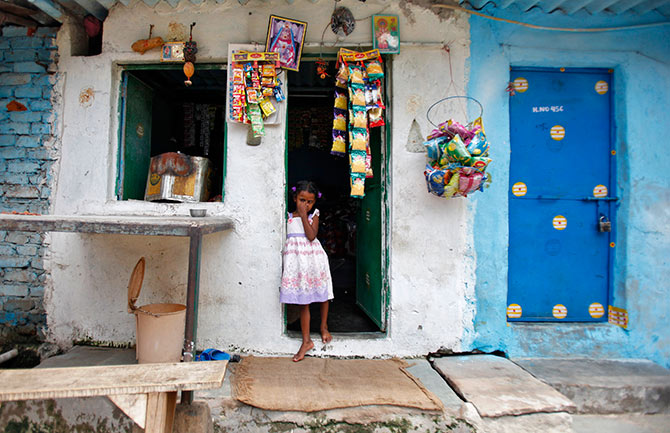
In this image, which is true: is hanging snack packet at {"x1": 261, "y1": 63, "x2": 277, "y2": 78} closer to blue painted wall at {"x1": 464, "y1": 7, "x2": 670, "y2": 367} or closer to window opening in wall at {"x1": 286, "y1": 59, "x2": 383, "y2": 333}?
window opening in wall at {"x1": 286, "y1": 59, "x2": 383, "y2": 333}

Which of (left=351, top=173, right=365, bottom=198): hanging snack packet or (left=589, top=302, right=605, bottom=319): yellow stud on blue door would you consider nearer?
(left=351, top=173, right=365, bottom=198): hanging snack packet

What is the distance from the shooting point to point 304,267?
3.49 meters

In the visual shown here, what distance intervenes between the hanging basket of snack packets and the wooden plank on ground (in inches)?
89.5

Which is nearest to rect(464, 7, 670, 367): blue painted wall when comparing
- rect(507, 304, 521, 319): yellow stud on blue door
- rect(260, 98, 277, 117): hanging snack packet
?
rect(507, 304, 521, 319): yellow stud on blue door

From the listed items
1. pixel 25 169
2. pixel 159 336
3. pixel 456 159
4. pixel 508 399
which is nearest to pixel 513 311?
pixel 508 399

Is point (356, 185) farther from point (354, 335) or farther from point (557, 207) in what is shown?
point (557, 207)

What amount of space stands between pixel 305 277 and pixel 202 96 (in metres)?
3.75

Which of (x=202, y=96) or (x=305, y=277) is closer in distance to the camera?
(x=305, y=277)

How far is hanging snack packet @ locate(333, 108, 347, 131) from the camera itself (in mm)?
3688

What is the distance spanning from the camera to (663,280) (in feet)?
12.0

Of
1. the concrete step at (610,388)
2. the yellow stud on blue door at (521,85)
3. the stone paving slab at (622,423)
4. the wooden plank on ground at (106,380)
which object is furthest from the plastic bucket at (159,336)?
the yellow stud on blue door at (521,85)

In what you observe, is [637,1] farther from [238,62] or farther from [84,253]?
[84,253]

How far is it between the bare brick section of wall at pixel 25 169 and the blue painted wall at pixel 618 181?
14.0 feet

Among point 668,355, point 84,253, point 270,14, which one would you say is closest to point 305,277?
point 84,253
